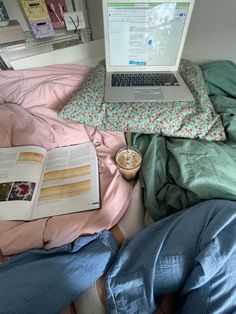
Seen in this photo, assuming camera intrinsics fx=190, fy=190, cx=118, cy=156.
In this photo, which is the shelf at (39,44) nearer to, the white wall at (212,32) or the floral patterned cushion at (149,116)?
the floral patterned cushion at (149,116)

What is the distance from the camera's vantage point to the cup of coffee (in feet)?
2.32

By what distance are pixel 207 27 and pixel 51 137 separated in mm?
1062

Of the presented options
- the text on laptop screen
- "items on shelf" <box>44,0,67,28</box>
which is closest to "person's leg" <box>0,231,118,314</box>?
the text on laptop screen

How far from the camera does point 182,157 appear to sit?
→ 2.26 ft

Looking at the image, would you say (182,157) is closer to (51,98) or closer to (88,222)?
(88,222)

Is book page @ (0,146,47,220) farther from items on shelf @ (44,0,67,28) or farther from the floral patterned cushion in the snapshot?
items on shelf @ (44,0,67,28)

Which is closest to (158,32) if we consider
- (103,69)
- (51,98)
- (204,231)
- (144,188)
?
(103,69)

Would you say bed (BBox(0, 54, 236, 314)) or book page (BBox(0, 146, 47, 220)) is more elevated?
bed (BBox(0, 54, 236, 314))

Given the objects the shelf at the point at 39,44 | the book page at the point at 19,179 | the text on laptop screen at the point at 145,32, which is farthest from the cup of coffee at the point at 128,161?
the shelf at the point at 39,44

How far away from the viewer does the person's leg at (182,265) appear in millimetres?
439

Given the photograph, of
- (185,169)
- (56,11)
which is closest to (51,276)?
(185,169)

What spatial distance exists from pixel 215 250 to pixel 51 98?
875mm

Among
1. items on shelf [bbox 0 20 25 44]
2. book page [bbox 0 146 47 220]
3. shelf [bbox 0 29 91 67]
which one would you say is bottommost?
book page [bbox 0 146 47 220]

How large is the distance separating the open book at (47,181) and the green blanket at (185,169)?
209 mm
